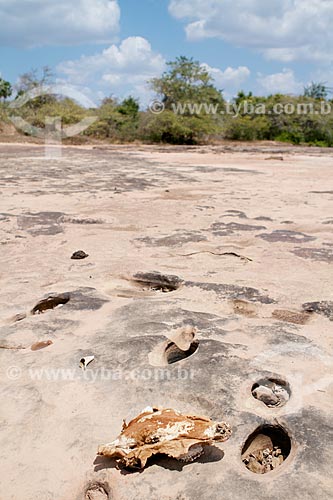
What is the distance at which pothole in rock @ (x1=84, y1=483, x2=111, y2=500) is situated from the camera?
5.65 feet

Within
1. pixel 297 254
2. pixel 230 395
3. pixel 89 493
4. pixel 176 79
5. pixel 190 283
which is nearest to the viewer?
pixel 89 493

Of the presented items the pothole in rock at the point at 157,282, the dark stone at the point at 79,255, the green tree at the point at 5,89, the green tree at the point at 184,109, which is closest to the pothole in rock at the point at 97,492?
the pothole in rock at the point at 157,282

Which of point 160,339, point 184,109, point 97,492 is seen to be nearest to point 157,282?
point 160,339

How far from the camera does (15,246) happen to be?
4656mm

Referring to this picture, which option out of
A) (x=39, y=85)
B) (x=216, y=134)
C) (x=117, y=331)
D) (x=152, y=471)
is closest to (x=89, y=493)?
(x=152, y=471)

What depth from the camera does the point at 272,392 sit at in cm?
223

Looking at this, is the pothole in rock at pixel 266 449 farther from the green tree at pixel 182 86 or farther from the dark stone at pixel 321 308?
the green tree at pixel 182 86

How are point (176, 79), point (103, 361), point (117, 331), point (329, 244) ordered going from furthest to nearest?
point (176, 79) → point (329, 244) → point (117, 331) → point (103, 361)

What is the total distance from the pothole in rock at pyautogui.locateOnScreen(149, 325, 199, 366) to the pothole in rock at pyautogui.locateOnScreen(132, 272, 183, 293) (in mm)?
881

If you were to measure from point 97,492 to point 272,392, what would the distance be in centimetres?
85

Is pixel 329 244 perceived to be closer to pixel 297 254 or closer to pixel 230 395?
pixel 297 254

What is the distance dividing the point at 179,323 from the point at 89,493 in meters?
1.21

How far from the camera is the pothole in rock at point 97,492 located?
172 cm

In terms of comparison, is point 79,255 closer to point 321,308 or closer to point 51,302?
point 51,302
